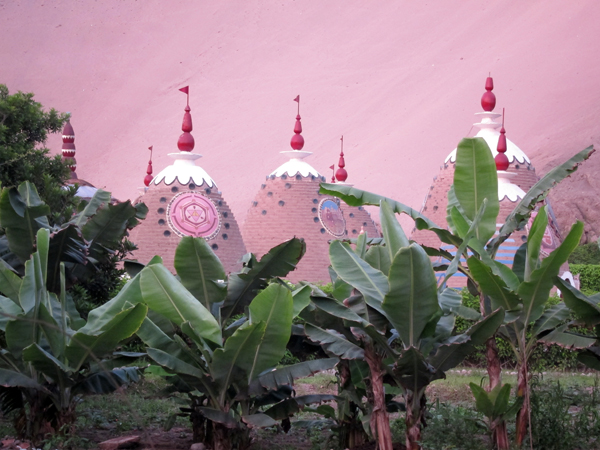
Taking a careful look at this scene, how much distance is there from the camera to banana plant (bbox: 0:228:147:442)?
622 centimetres

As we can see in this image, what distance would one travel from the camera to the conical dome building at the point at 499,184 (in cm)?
1505

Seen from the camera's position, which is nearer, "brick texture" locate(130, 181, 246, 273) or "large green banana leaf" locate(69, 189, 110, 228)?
"large green banana leaf" locate(69, 189, 110, 228)

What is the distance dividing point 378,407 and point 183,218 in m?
9.66

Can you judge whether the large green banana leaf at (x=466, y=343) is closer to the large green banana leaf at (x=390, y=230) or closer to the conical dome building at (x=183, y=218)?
the large green banana leaf at (x=390, y=230)

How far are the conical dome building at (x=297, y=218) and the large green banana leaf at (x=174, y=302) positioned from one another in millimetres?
9801

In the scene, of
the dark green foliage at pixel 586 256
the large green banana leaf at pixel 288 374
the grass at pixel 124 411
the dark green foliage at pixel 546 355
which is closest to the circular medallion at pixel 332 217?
the dark green foliage at pixel 546 355

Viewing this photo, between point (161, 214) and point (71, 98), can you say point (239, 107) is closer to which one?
point (71, 98)

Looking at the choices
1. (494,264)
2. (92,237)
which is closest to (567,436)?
(494,264)

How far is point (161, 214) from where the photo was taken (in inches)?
602

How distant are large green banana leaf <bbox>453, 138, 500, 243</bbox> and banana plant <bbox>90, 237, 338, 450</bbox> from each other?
4.83 feet

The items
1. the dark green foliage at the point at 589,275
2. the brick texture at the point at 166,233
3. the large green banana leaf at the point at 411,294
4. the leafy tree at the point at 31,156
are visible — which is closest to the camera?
the large green banana leaf at the point at 411,294

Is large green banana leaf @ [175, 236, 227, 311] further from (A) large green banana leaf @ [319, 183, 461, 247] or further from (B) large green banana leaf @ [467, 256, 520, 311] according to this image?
(B) large green banana leaf @ [467, 256, 520, 311]

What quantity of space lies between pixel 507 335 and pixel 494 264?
0.63m

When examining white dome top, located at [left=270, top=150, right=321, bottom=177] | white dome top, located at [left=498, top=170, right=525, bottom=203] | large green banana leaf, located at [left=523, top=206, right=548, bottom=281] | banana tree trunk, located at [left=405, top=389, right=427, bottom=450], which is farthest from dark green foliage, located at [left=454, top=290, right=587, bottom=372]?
banana tree trunk, located at [left=405, top=389, right=427, bottom=450]
